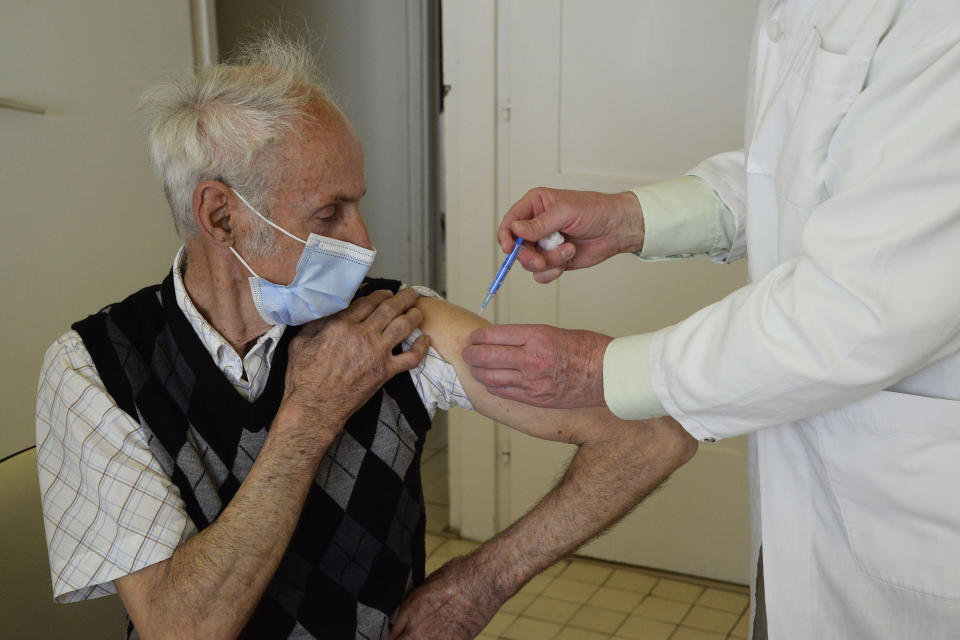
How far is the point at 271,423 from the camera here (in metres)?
1.44

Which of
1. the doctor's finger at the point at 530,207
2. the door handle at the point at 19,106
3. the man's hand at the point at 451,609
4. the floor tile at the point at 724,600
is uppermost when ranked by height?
the door handle at the point at 19,106

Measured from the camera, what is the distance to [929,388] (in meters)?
1.14

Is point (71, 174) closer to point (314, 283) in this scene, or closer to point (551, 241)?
point (314, 283)

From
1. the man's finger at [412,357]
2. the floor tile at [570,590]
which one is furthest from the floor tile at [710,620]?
the man's finger at [412,357]

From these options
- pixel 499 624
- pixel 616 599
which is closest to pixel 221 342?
pixel 499 624

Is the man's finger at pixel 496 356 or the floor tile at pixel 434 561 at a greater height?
the man's finger at pixel 496 356

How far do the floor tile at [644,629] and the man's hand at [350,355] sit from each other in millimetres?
1495

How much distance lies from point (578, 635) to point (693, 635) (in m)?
0.32

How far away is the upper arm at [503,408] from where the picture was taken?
155 centimetres

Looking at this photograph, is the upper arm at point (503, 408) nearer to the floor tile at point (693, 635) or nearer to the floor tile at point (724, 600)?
the floor tile at point (693, 635)

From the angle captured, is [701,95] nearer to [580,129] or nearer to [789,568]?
[580,129]

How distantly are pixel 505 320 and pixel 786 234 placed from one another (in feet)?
6.06

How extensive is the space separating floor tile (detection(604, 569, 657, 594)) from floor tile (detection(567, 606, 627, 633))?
156 millimetres

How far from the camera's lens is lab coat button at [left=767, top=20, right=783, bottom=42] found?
1315mm
